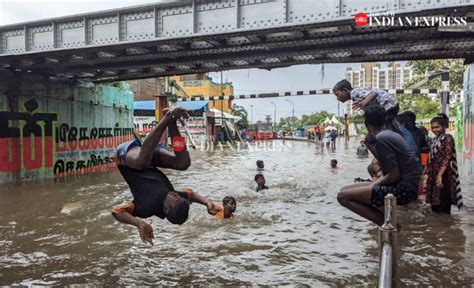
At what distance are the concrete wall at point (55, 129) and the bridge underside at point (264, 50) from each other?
1074mm

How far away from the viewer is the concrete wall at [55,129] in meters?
15.2

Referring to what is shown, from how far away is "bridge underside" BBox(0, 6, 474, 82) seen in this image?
35.2 feet

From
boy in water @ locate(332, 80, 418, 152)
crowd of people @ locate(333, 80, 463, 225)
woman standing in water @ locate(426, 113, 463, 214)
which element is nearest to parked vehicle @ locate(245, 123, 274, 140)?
woman standing in water @ locate(426, 113, 463, 214)

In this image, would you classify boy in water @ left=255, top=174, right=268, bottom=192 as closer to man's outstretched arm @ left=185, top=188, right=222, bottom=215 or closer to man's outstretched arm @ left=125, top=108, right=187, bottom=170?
man's outstretched arm @ left=185, top=188, right=222, bottom=215

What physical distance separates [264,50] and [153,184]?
9.81 metres

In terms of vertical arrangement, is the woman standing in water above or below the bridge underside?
below

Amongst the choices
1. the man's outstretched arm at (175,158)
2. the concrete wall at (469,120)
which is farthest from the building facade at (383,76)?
the man's outstretched arm at (175,158)


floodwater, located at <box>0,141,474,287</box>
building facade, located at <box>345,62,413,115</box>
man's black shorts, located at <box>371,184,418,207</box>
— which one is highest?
building facade, located at <box>345,62,413,115</box>

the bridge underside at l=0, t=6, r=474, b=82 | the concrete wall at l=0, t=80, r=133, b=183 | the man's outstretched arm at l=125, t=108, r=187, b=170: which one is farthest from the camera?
the concrete wall at l=0, t=80, r=133, b=183

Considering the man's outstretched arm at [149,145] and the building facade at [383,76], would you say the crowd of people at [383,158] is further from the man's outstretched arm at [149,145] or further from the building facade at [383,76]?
the building facade at [383,76]

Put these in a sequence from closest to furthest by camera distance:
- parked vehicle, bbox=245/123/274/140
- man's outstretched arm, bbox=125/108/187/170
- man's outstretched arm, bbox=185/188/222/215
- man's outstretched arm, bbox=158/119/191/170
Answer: man's outstretched arm, bbox=125/108/187/170, man's outstretched arm, bbox=158/119/191/170, man's outstretched arm, bbox=185/188/222/215, parked vehicle, bbox=245/123/274/140

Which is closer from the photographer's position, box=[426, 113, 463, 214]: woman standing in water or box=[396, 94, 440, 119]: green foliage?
box=[426, 113, 463, 214]: woman standing in water

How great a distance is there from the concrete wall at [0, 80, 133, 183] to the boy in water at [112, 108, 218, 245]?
1266 centimetres

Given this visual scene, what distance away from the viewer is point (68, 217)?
9.05m
